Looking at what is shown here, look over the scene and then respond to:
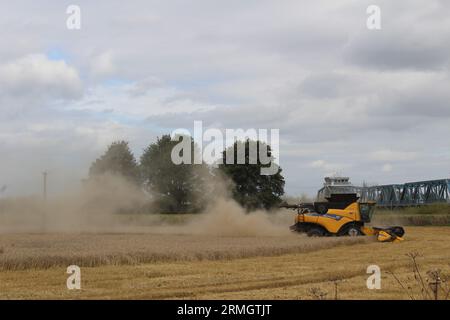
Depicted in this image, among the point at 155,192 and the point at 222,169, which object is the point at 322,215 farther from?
the point at 222,169

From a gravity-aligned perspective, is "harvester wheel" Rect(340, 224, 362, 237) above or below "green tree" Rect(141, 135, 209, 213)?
below

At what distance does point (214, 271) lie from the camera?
79.3 feet

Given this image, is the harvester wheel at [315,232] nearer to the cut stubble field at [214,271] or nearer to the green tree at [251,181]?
the cut stubble field at [214,271]

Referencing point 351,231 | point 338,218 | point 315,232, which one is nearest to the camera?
point 351,231

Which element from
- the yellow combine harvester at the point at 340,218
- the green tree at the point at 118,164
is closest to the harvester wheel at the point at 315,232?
the yellow combine harvester at the point at 340,218

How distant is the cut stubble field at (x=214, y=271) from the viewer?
18797mm

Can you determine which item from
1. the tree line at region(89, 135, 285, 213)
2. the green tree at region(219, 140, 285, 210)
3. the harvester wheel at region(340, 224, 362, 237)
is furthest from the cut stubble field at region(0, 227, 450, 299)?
the green tree at region(219, 140, 285, 210)

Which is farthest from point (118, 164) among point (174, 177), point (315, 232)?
point (315, 232)

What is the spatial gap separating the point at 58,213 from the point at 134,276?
35584mm

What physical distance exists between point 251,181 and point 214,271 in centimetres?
7266

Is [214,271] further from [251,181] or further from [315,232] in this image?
[251,181]

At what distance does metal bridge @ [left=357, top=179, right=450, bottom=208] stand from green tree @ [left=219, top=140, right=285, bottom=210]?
45.4ft

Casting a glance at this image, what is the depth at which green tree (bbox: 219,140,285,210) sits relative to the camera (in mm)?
95812

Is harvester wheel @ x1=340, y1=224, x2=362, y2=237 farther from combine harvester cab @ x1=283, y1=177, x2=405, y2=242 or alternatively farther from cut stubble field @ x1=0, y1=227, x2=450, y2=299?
cut stubble field @ x1=0, y1=227, x2=450, y2=299
